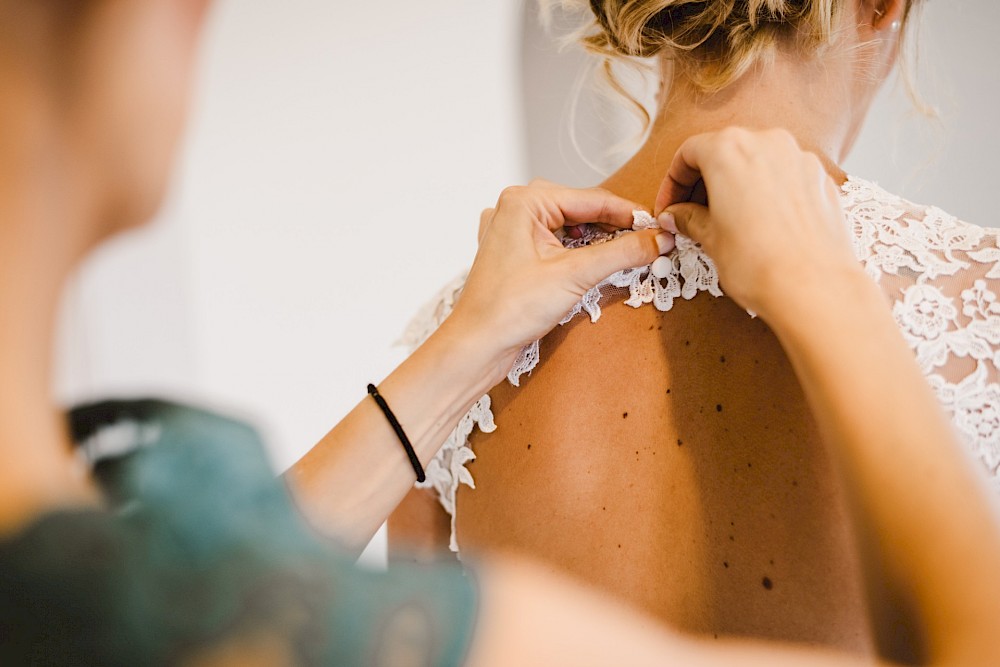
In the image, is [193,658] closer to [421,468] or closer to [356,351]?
[421,468]

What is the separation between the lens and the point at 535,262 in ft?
2.77

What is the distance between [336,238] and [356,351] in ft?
0.64

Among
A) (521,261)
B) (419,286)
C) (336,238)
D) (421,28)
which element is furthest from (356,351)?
(421,28)

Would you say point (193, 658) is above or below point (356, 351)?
above

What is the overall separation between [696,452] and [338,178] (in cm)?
71

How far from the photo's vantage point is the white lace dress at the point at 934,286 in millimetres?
697

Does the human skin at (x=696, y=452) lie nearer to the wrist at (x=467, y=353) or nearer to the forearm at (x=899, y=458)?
the wrist at (x=467, y=353)

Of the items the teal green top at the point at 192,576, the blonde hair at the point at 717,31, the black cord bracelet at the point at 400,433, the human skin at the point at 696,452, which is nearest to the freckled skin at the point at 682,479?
the human skin at the point at 696,452

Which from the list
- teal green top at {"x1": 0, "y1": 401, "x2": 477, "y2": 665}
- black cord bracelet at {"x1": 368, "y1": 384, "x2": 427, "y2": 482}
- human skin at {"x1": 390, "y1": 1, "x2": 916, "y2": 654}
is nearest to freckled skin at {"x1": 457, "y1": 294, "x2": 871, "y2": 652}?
human skin at {"x1": 390, "y1": 1, "x2": 916, "y2": 654}

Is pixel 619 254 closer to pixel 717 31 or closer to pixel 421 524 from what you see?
pixel 717 31

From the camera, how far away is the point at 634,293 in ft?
2.74

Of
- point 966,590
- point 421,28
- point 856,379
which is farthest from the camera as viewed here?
point 421,28

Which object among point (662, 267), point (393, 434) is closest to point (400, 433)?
point (393, 434)

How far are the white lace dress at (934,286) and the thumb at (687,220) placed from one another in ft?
0.12
